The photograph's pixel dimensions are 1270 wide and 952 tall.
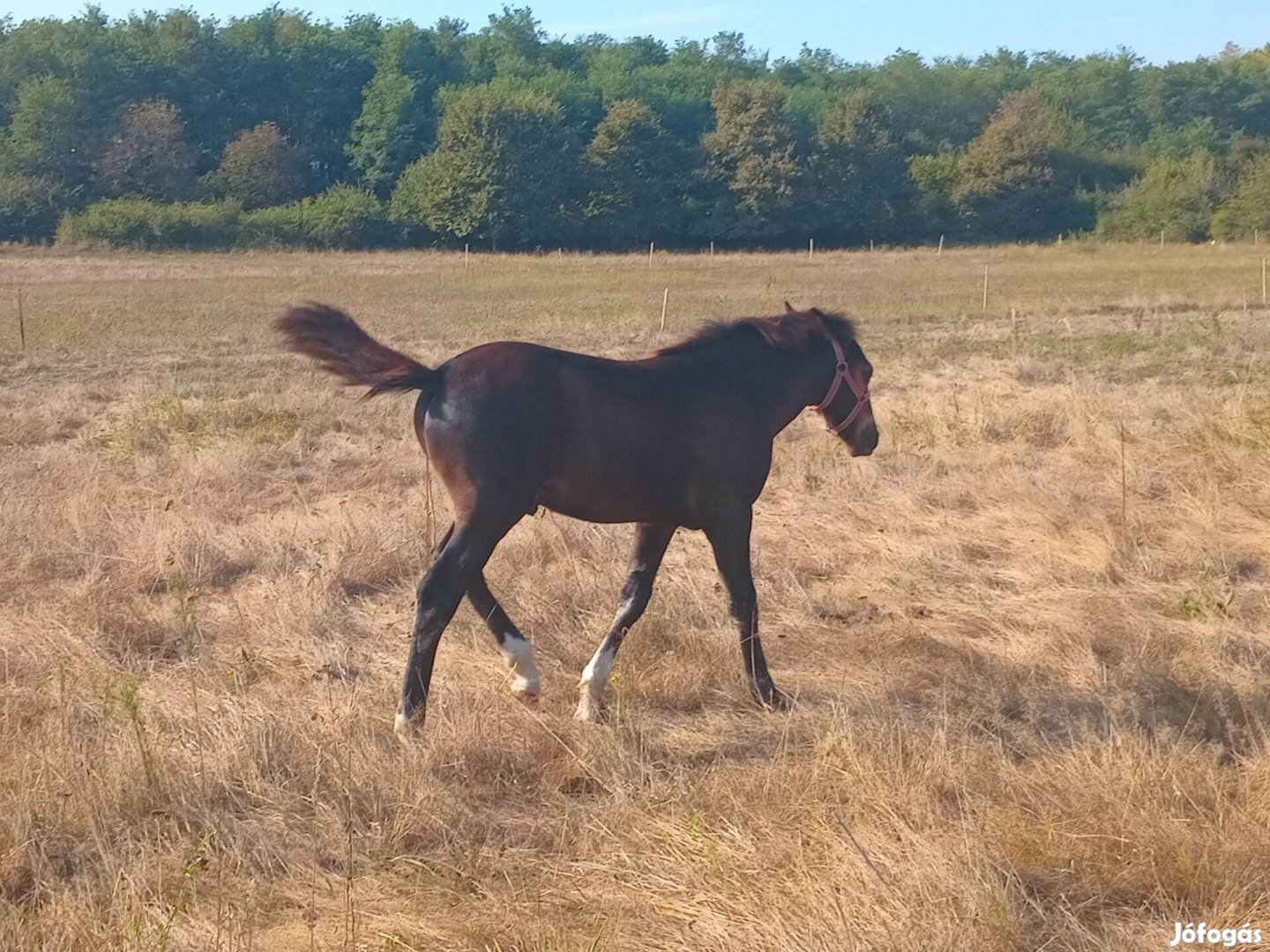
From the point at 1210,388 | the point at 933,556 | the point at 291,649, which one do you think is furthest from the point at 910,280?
the point at 291,649

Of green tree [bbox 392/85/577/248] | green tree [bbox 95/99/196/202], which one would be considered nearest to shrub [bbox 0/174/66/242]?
green tree [bbox 95/99/196/202]

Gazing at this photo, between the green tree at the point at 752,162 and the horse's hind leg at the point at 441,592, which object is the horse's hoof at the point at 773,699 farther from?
the green tree at the point at 752,162

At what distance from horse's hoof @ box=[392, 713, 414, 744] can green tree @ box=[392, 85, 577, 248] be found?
59.7 metres

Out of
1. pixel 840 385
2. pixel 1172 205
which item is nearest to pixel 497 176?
pixel 1172 205

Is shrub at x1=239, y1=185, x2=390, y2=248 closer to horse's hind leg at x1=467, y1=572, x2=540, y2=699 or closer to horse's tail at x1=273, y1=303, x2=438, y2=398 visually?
horse's tail at x1=273, y1=303, x2=438, y2=398

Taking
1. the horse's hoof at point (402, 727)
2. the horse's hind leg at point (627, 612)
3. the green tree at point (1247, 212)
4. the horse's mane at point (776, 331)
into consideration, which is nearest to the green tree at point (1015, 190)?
the green tree at point (1247, 212)

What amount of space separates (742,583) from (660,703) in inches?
25.0

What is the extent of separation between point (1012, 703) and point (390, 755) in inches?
104

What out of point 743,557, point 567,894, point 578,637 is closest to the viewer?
point 567,894

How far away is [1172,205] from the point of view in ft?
212

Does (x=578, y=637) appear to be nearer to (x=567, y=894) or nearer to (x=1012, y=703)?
(x=1012, y=703)

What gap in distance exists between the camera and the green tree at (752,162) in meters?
67.2

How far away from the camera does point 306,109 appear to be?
271ft

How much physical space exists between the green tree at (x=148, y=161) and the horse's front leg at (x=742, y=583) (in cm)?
6641
